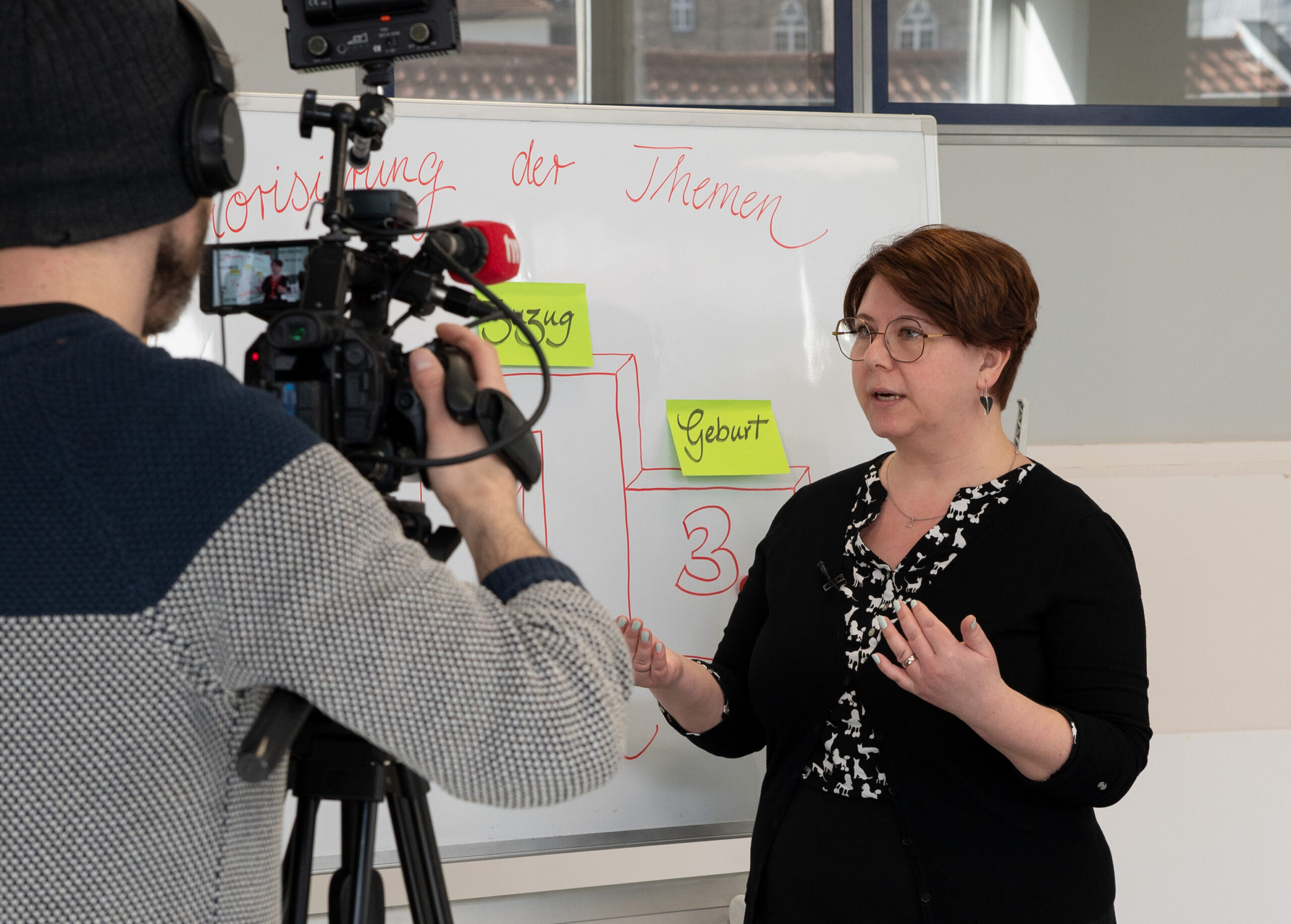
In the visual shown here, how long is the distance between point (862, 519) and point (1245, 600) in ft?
4.02

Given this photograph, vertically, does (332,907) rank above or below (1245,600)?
above

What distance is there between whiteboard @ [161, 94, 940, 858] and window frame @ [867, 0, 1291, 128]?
0.67 metres

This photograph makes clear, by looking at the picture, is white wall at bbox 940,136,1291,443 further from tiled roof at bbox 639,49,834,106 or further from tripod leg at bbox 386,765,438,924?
tripod leg at bbox 386,765,438,924

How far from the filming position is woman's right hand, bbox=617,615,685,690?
1335 millimetres

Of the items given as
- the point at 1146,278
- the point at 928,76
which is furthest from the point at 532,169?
the point at 1146,278

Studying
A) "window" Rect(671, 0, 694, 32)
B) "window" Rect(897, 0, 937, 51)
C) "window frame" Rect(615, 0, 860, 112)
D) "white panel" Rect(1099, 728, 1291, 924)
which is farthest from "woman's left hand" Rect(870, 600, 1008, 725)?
"window" Rect(671, 0, 694, 32)

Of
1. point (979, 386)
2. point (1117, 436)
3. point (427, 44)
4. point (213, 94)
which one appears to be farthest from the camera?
point (1117, 436)

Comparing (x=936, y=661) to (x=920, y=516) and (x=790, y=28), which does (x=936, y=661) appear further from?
(x=790, y=28)

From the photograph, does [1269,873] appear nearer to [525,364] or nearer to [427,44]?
[525,364]

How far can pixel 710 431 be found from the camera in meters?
1.69

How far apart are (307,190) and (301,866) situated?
1.09 m

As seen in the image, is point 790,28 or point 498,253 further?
point 790,28

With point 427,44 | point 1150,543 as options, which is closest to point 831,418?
point 1150,543

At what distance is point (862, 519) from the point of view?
1459 mm
